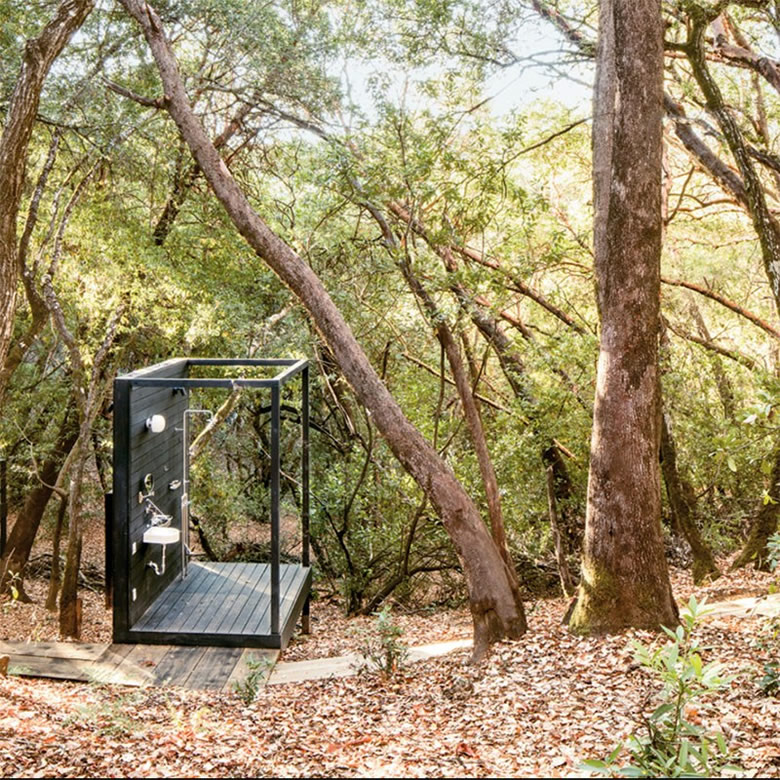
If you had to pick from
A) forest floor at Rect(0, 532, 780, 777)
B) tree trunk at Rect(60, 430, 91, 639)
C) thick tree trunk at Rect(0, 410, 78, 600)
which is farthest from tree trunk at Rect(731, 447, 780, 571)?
thick tree trunk at Rect(0, 410, 78, 600)

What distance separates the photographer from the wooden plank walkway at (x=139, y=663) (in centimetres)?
589

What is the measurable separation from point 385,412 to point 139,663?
8.56 feet

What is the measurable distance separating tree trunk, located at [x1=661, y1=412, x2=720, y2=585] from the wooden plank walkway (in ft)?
12.7

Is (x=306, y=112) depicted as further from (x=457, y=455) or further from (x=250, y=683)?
(x=250, y=683)

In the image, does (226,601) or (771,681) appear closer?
(771,681)

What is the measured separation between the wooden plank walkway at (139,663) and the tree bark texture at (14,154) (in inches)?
89.2

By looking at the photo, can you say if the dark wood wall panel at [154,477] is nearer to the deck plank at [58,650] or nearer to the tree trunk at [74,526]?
the deck plank at [58,650]

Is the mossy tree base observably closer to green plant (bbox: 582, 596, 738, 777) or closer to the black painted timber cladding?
green plant (bbox: 582, 596, 738, 777)

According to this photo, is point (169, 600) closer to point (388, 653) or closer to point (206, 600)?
point (206, 600)

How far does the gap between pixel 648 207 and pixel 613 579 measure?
2320 mm

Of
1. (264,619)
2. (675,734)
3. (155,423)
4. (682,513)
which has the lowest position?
(264,619)

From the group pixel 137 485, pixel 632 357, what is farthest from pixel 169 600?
pixel 632 357

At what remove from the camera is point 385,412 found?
5.98 meters

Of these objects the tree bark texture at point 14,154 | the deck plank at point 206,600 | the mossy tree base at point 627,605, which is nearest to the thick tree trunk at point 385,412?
the mossy tree base at point 627,605
